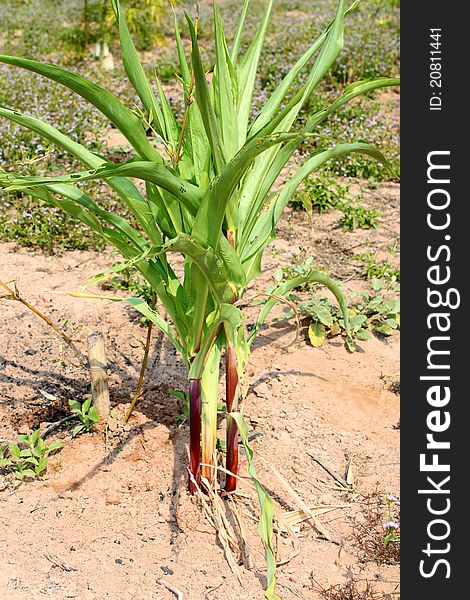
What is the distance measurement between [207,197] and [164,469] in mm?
1083

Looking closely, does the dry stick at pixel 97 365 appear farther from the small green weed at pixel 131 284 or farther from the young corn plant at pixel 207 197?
the small green weed at pixel 131 284

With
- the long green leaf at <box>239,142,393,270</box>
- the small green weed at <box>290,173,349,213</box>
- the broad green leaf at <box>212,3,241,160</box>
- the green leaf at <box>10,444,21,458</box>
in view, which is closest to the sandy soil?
the green leaf at <box>10,444,21,458</box>

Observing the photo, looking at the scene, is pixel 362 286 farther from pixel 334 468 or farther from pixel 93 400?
pixel 93 400

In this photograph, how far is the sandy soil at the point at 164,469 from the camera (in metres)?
2.18

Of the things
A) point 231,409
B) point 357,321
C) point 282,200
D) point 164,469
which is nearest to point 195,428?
point 231,409

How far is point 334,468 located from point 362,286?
1436 mm

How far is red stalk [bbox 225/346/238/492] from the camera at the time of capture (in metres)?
2.24

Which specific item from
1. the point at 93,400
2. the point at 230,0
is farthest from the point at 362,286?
the point at 230,0

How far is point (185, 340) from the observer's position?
7.61 ft

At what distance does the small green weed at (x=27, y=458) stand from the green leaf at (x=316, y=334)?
4.12ft

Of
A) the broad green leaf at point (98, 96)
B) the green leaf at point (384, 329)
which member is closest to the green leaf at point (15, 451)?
the broad green leaf at point (98, 96)

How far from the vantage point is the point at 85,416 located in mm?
2639

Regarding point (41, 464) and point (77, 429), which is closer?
point (41, 464)

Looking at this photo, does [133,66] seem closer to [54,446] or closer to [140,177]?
[140,177]
